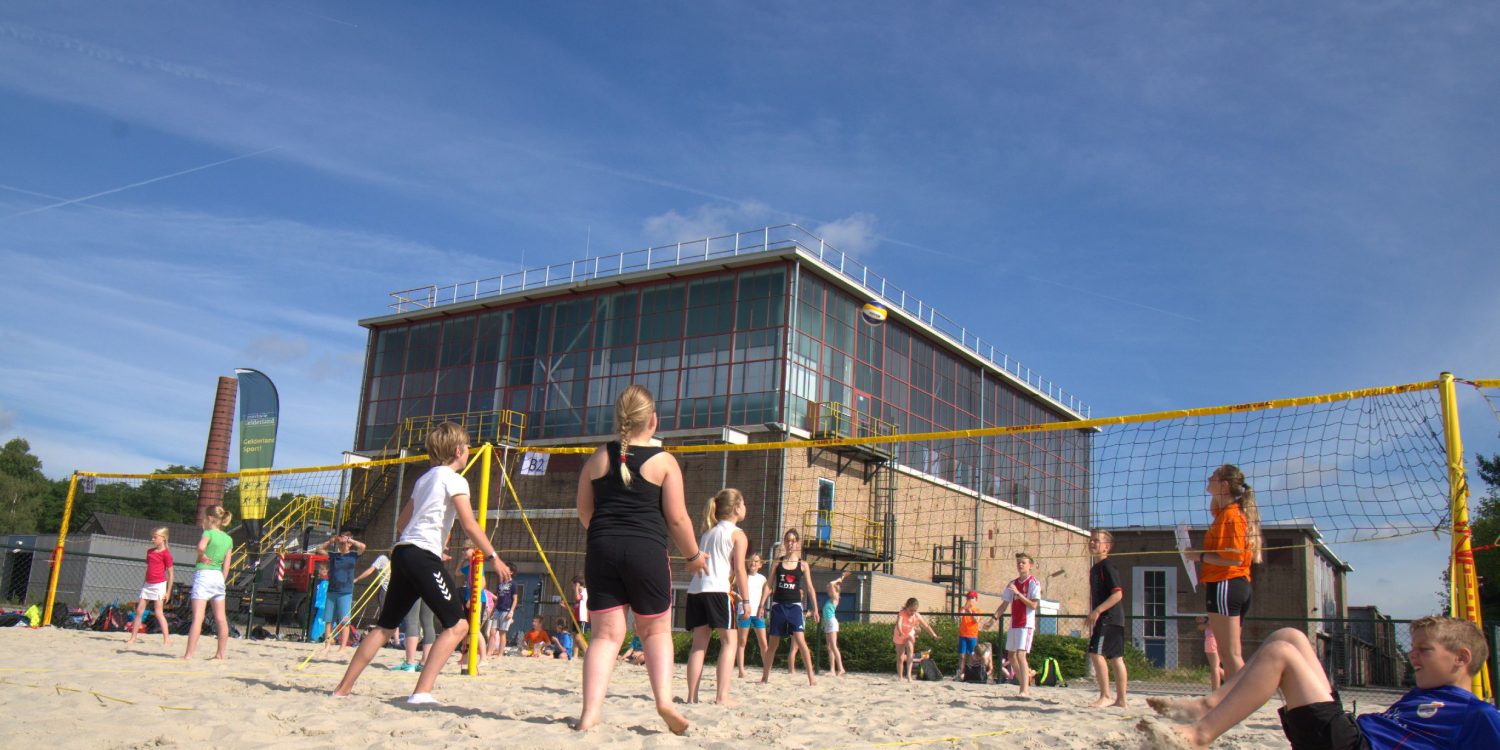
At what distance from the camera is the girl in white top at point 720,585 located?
640cm

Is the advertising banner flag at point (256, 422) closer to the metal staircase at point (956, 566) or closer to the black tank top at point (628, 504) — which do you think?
the metal staircase at point (956, 566)

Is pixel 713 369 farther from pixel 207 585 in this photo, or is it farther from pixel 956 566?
pixel 207 585

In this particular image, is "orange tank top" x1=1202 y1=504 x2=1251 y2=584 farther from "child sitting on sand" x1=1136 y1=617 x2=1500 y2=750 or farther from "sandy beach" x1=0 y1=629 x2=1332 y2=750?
"child sitting on sand" x1=1136 y1=617 x2=1500 y2=750

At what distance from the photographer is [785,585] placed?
9.34m

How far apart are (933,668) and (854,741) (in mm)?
10331

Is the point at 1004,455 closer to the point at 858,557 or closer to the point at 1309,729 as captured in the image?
the point at 858,557

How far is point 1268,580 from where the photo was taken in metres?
29.3

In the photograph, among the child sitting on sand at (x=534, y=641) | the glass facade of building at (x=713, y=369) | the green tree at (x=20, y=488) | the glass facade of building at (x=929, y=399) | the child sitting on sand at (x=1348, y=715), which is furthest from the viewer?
the green tree at (x=20, y=488)

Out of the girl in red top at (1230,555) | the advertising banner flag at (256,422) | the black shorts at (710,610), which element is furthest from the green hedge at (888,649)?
the advertising banner flag at (256,422)

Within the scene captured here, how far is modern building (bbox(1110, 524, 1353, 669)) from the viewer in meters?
28.5

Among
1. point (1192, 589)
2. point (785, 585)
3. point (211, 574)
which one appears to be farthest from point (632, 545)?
point (1192, 589)

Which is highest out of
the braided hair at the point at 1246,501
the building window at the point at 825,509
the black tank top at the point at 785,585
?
the building window at the point at 825,509

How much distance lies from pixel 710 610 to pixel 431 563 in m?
1.86

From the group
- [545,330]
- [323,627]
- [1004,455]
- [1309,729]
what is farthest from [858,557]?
[1309,729]
